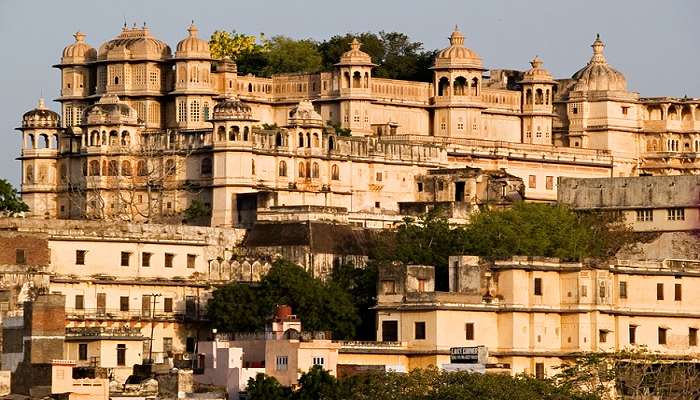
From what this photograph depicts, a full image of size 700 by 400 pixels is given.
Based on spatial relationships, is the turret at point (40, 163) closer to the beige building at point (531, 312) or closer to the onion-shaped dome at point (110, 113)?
the onion-shaped dome at point (110, 113)

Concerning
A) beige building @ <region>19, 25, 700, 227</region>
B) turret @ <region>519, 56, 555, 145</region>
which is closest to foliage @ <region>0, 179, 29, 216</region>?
beige building @ <region>19, 25, 700, 227</region>

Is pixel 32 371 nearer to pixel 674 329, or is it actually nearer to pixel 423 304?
pixel 423 304

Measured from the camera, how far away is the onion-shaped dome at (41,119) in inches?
5399

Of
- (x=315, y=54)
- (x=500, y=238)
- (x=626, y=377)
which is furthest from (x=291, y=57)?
(x=626, y=377)

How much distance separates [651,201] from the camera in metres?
130

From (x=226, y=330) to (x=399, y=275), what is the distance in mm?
6446

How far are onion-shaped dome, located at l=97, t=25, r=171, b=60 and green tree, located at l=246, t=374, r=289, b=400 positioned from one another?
126 feet

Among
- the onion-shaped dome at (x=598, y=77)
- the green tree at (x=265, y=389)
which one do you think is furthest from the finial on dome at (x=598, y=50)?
the green tree at (x=265, y=389)

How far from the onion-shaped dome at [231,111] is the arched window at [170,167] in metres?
2.47

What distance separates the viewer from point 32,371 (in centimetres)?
10469

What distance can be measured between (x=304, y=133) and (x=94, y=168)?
882cm

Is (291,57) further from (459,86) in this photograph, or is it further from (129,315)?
(129,315)

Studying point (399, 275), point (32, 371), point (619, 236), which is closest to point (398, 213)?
point (619, 236)

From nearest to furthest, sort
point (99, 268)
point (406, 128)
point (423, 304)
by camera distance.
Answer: point (423, 304) → point (99, 268) → point (406, 128)
